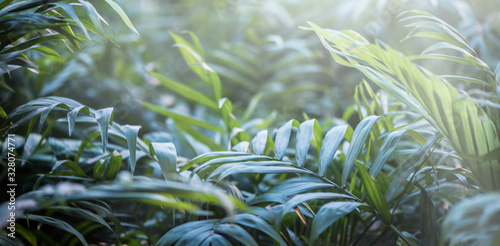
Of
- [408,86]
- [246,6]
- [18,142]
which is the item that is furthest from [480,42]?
[18,142]

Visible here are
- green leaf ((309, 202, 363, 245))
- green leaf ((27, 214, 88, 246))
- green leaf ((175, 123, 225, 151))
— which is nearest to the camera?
green leaf ((309, 202, 363, 245))

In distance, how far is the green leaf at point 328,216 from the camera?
40 centimetres

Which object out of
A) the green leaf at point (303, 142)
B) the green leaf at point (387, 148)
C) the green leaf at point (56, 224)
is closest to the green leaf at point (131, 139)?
the green leaf at point (56, 224)

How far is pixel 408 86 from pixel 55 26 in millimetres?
494

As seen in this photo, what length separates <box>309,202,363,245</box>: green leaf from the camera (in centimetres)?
40

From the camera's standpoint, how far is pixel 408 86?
1.52 ft

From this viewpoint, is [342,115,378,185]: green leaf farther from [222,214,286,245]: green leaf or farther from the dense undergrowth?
[222,214,286,245]: green leaf

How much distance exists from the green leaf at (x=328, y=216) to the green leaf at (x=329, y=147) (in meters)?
0.08

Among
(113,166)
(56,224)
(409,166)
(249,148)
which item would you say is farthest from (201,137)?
(409,166)

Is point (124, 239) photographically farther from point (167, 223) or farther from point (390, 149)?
point (390, 149)

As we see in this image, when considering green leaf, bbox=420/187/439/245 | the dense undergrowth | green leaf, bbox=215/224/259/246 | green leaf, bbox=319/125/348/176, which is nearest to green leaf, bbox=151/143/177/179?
the dense undergrowth

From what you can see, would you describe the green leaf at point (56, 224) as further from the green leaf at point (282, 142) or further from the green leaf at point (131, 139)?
the green leaf at point (282, 142)

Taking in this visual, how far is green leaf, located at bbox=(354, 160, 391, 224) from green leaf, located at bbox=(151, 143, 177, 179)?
0.26 m

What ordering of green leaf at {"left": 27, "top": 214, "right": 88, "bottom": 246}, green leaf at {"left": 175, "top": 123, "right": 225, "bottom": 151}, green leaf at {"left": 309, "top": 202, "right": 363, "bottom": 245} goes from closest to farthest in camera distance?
green leaf at {"left": 309, "top": 202, "right": 363, "bottom": 245}
green leaf at {"left": 27, "top": 214, "right": 88, "bottom": 246}
green leaf at {"left": 175, "top": 123, "right": 225, "bottom": 151}
